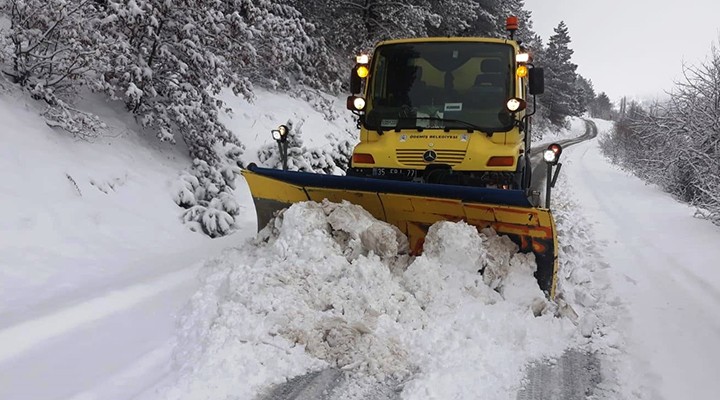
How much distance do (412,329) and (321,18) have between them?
43.3 feet

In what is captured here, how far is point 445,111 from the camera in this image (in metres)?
5.28

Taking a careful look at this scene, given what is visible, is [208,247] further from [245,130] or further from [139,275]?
[245,130]

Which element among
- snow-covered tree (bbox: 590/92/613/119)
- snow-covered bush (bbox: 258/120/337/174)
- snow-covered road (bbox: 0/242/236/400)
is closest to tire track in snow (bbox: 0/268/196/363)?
snow-covered road (bbox: 0/242/236/400)

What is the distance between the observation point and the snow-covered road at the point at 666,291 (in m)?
3.12

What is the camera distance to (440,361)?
3.05 meters

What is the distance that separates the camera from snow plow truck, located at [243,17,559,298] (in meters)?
4.23

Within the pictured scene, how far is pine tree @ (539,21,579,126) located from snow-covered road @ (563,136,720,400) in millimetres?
40319

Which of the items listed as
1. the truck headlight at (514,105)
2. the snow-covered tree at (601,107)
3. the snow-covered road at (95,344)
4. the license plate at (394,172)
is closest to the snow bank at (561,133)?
the truck headlight at (514,105)

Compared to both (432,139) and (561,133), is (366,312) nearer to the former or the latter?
(432,139)

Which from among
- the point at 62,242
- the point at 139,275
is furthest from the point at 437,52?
the point at 62,242

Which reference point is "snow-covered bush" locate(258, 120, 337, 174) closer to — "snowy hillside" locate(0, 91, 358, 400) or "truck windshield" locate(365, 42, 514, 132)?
"snowy hillside" locate(0, 91, 358, 400)

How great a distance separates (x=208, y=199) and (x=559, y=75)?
155ft

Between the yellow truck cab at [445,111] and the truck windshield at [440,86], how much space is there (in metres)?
0.01

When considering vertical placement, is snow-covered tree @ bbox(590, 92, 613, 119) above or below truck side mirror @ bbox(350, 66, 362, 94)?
above
